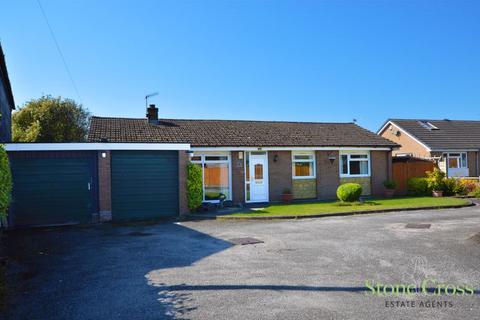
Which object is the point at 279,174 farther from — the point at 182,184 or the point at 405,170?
the point at 405,170

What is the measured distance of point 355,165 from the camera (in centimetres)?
2191

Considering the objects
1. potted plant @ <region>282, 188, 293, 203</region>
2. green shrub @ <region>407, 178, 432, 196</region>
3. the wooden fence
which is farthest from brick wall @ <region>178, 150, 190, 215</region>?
green shrub @ <region>407, 178, 432, 196</region>

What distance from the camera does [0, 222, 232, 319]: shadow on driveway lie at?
5.05m

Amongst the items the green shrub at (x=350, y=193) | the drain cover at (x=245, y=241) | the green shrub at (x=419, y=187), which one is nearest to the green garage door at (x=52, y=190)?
the drain cover at (x=245, y=241)

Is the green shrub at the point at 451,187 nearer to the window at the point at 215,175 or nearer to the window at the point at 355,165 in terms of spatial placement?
the window at the point at 355,165

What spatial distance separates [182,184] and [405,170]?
1440cm

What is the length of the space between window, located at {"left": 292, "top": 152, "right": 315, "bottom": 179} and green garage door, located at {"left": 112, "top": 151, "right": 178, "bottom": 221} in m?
7.40

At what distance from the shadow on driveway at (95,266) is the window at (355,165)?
38.8 feet

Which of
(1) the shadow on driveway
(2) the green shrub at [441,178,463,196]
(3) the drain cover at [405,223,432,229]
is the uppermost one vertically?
(2) the green shrub at [441,178,463,196]

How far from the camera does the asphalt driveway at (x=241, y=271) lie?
16.1ft

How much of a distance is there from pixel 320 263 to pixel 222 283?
2054mm

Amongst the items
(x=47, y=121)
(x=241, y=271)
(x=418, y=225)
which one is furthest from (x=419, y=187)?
(x=47, y=121)

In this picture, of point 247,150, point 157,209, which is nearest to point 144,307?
point 157,209

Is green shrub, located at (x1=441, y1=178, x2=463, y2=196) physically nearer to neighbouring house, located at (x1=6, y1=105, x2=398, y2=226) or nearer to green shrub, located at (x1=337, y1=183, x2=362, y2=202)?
neighbouring house, located at (x1=6, y1=105, x2=398, y2=226)
